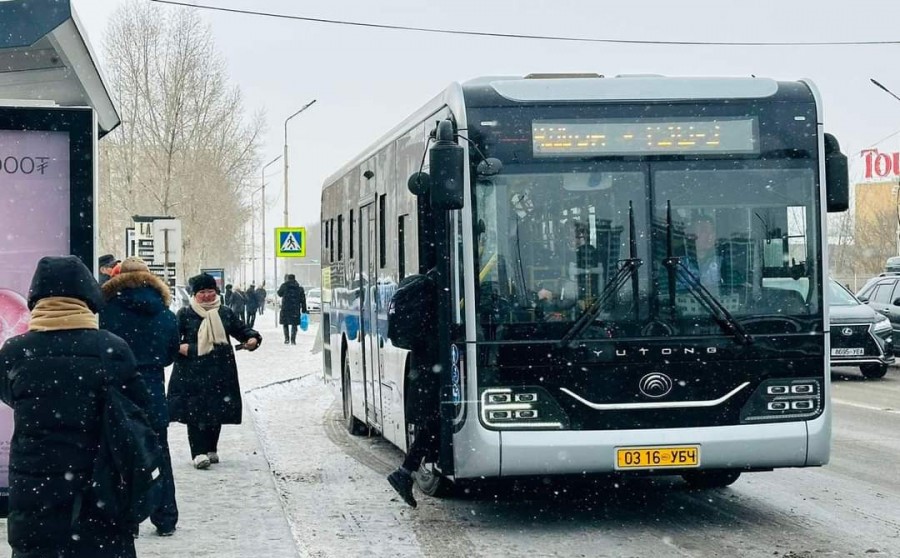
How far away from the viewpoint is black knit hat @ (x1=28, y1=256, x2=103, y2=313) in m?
5.13

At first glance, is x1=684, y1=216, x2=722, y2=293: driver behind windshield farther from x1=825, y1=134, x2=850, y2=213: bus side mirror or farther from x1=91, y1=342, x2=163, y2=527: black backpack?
x1=91, y1=342, x2=163, y2=527: black backpack

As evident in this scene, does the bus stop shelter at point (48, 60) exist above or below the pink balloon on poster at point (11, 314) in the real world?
above

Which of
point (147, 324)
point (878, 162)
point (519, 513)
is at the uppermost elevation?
point (878, 162)

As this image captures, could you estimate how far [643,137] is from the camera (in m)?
8.63

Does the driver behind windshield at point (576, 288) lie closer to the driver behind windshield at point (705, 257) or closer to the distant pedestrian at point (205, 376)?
the driver behind windshield at point (705, 257)

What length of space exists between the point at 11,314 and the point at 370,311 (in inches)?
190

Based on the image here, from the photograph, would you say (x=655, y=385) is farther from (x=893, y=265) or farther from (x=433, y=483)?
(x=893, y=265)

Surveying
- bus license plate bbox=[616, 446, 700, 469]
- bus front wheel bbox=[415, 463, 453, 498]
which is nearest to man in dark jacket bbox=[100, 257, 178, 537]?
bus front wheel bbox=[415, 463, 453, 498]

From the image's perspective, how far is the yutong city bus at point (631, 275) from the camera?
8.33 metres

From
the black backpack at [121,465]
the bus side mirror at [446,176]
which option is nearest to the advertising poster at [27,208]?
the bus side mirror at [446,176]

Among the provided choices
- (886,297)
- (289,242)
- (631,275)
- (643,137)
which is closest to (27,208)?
(631,275)

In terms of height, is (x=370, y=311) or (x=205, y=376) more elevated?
(x=370, y=311)

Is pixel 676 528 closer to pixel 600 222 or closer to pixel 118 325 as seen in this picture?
pixel 600 222

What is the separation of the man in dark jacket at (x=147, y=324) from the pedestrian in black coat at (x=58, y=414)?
2838 millimetres
